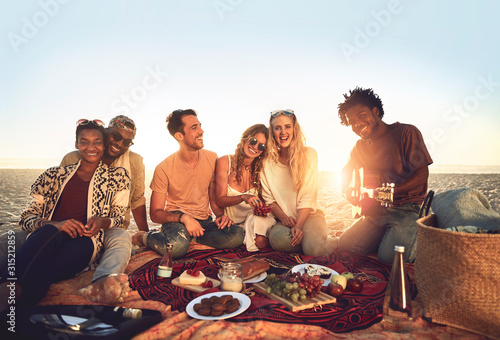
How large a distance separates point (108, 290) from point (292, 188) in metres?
2.93

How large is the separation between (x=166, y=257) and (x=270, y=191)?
1965mm

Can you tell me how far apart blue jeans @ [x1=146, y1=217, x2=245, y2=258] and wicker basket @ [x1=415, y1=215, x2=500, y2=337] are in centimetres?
276

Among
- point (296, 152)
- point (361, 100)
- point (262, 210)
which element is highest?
point (361, 100)

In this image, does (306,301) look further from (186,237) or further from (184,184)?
(184,184)

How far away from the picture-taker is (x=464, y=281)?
8.32ft

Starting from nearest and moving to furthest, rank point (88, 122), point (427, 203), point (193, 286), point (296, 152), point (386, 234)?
point (427, 203), point (193, 286), point (88, 122), point (386, 234), point (296, 152)

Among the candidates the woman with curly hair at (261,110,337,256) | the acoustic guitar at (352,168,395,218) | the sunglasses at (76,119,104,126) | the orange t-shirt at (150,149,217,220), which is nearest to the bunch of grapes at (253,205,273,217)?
the woman with curly hair at (261,110,337,256)

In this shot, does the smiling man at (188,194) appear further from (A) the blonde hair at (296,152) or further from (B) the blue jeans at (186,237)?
(A) the blonde hair at (296,152)

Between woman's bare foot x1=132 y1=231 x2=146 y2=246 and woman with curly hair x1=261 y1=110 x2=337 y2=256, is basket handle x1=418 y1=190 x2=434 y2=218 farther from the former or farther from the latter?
woman's bare foot x1=132 y1=231 x2=146 y2=246

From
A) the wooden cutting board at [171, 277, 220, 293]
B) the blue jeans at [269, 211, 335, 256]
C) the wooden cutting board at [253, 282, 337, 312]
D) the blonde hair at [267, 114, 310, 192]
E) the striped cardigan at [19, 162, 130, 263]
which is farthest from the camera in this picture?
the blonde hair at [267, 114, 310, 192]

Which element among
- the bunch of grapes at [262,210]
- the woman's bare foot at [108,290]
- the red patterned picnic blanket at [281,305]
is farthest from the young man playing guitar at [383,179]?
the woman's bare foot at [108,290]

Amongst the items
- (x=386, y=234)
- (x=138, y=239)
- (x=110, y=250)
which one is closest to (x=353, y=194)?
(x=386, y=234)

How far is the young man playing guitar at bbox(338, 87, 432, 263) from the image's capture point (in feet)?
14.7

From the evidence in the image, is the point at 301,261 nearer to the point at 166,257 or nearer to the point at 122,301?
the point at 166,257
